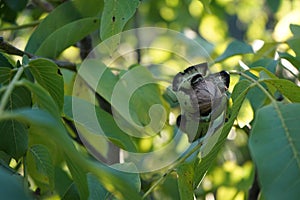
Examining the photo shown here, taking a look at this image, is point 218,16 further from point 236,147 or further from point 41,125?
point 41,125

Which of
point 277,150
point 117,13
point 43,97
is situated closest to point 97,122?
point 117,13

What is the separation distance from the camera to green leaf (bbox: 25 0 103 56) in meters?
1.27

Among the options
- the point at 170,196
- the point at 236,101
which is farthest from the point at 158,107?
the point at 170,196

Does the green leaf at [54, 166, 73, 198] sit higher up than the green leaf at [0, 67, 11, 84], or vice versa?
the green leaf at [0, 67, 11, 84]

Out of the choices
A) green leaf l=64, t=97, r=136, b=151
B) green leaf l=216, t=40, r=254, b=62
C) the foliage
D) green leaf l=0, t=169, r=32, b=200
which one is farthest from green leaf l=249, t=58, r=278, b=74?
green leaf l=0, t=169, r=32, b=200

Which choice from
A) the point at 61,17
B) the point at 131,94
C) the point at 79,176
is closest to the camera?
the point at 79,176

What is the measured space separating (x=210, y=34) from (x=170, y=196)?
79 cm

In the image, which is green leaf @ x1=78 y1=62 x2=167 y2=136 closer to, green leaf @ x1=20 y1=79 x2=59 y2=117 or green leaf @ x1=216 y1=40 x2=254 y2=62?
green leaf @ x1=216 y1=40 x2=254 y2=62

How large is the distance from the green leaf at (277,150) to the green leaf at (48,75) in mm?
302

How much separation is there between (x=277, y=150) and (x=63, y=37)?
0.66 meters

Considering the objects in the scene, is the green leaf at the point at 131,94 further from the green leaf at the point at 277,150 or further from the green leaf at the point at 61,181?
the green leaf at the point at 277,150

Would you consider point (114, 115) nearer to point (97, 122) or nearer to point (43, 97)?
point (97, 122)

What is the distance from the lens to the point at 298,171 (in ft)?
2.14

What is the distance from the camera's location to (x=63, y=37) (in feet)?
3.99
